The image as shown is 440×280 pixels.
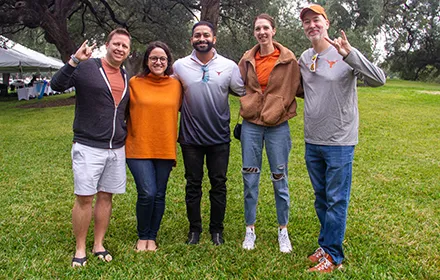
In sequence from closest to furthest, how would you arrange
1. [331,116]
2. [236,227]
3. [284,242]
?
[331,116] < [284,242] < [236,227]

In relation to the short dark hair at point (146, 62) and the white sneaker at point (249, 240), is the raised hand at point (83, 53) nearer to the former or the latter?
the short dark hair at point (146, 62)

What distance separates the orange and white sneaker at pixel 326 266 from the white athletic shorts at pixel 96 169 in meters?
1.67

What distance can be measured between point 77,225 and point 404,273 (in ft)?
8.50

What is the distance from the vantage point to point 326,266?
123 inches

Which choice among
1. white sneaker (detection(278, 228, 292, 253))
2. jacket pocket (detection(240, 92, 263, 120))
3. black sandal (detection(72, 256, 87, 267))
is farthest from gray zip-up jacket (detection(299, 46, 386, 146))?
black sandal (detection(72, 256, 87, 267))

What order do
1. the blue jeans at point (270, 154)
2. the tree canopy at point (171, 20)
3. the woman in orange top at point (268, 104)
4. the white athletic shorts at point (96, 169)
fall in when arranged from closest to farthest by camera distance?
the white athletic shorts at point (96, 169)
the woman in orange top at point (268, 104)
the blue jeans at point (270, 154)
the tree canopy at point (171, 20)

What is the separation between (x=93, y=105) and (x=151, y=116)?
483mm

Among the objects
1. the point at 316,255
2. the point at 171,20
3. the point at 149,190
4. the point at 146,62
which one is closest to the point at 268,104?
the point at 146,62

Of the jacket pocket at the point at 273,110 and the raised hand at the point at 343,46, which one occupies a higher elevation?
the raised hand at the point at 343,46

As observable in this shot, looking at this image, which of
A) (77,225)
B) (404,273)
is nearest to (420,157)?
(404,273)

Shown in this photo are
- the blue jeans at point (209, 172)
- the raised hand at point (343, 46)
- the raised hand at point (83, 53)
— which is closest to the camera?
the raised hand at point (343, 46)

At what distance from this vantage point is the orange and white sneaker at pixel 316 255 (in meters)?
3.32

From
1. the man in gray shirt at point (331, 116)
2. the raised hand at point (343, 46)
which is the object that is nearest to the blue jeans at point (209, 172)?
the man in gray shirt at point (331, 116)

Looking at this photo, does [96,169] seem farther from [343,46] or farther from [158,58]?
[343,46]
